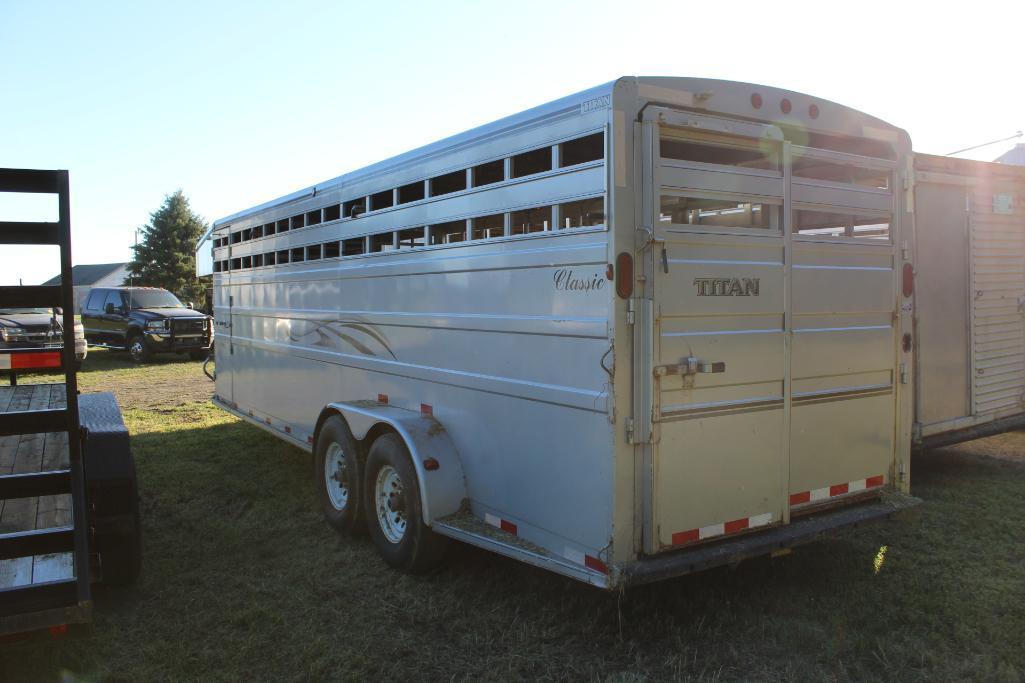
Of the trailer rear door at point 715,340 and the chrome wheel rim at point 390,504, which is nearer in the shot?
the trailer rear door at point 715,340

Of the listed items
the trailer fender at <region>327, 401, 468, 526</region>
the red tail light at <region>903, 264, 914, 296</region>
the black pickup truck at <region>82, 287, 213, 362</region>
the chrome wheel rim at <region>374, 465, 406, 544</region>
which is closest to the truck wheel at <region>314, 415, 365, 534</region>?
the chrome wheel rim at <region>374, 465, 406, 544</region>

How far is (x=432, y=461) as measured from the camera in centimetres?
453

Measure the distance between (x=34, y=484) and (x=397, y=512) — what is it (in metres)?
2.33

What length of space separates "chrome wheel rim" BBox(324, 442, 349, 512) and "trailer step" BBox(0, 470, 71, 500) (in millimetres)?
2717

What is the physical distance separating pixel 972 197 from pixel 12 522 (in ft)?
24.7

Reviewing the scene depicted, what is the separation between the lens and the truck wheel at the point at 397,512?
4586 mm

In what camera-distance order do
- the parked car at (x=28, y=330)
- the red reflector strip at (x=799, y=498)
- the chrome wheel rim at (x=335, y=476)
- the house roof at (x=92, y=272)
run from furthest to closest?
the house roof at (x=92, y=272), the parked car at (x=28, y=330), the chrome wheel rim at (x=335, y=476), the red reflector strip at (x=799, y=498)

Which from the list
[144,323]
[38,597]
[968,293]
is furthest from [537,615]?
[144,323]

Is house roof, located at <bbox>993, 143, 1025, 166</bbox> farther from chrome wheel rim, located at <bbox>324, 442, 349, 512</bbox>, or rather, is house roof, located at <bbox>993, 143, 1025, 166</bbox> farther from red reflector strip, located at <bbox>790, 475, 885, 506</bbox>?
chrome wheel rim, located at <bbox>324, 442, 349, 512</bbox>

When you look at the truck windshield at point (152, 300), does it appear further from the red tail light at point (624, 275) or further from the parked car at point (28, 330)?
the red tail light at point (624, 275)

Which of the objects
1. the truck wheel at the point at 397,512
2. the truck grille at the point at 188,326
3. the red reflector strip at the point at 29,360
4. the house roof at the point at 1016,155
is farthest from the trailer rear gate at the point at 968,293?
the truck grille at the point at 188,326

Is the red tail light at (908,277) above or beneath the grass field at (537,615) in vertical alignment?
above

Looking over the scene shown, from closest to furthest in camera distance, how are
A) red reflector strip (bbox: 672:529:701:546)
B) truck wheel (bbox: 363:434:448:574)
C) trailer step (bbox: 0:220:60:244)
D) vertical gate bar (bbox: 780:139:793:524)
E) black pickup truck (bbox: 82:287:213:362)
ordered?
trailer step (bbox: 0:220:60:244)
red reflector strip (bbox: 672:529:701:546)
vertical gate bar (bbox: 780:139:793:524)
truck wheel (bbox: 363:434:448:574)
black pickup truck (bbox: 82:287:213:362)

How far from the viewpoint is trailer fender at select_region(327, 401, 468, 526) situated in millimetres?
4426
